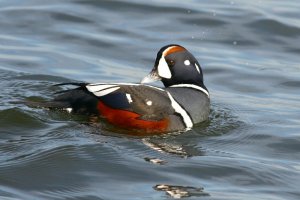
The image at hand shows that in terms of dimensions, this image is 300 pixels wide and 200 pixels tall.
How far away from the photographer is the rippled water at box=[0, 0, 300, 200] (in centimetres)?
951

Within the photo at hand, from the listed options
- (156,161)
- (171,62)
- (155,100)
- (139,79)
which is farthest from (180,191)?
(139,79)

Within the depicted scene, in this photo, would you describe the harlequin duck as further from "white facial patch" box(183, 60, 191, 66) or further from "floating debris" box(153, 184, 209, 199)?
"floating debris" box(153, 184, 209, 199)

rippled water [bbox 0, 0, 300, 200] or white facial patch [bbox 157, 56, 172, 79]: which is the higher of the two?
white facial patch [bbox 157, 56, 172, 79]

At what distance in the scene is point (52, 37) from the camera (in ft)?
52.4

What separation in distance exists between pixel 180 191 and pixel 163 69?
10.0ft

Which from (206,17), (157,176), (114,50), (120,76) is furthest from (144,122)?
(206,17)

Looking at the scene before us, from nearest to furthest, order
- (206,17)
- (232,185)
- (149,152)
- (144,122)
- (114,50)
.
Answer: (232,185), (149,152), (144,122), (114,50), (206,17)

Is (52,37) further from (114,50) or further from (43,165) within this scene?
(43,165)

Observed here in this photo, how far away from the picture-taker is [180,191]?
9.24m

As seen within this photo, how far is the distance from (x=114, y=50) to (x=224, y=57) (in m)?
1.77

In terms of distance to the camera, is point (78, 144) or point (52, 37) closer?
point (78, 144)

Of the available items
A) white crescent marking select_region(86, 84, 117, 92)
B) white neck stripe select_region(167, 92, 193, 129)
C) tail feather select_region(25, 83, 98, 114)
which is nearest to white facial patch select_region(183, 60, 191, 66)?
white neck stripe select_region(167, 92, 193, 129)

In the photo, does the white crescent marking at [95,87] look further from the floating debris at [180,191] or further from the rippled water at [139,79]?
the floating debris at [180,191]

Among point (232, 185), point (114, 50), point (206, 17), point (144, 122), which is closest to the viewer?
point (232, 185)
